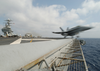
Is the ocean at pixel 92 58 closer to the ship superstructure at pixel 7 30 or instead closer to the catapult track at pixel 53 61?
the catapult track at pixel 53 61

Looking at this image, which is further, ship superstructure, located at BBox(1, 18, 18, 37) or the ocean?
ship superstructure, located at BBox(1, 18, 18, 37)

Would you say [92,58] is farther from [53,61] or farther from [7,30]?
[7,30]

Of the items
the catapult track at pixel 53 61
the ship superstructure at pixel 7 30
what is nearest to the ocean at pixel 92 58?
the catapult track at pixel 53 61

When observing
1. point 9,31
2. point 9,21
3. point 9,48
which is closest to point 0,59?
point 9,48

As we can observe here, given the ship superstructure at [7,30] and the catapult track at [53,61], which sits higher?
the ship superstructure at [7,30]

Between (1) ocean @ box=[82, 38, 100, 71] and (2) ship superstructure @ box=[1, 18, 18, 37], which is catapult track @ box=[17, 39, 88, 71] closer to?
(1) ocean @ box=[82, 38, 100, 71]

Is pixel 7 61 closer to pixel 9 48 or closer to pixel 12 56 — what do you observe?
pixel 12 56

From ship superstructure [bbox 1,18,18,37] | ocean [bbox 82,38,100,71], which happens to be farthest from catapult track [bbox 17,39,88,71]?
ship superstructure [bbox 1,18,18,37]

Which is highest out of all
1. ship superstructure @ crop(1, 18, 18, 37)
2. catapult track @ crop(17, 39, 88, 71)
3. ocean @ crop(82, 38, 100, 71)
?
ship superstructure @ crop(1, 18, 18, 37)

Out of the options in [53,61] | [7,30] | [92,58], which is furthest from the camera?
[7,30]

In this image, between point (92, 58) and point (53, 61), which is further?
point (92, 58)

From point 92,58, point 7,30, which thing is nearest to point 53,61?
point 92,58

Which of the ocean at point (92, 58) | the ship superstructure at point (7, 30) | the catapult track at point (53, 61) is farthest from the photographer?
the ship superstructure at point (7, 30)

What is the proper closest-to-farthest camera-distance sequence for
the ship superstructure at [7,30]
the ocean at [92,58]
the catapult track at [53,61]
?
1. the catapult track at [53,61]
2. the ocean at [92,58]
3. the ship superstructure at [7,30]
